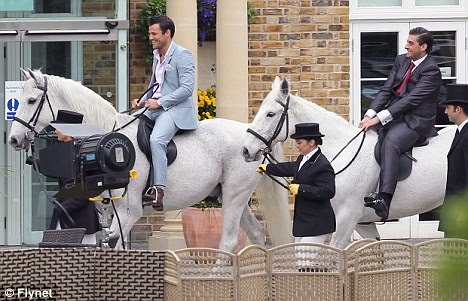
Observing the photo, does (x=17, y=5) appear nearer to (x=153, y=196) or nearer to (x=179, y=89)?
(x=179, y=89)

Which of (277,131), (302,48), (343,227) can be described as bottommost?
(343,227)

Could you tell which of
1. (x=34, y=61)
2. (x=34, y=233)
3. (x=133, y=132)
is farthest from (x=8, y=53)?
(x=133, y=132)

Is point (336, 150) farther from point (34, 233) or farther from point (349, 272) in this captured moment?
point (34, 233)

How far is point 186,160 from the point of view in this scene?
8984 mm

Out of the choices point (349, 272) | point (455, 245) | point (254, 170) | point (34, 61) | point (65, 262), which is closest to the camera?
point (455, 245)

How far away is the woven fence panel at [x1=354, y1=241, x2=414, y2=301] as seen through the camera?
5.61 meters

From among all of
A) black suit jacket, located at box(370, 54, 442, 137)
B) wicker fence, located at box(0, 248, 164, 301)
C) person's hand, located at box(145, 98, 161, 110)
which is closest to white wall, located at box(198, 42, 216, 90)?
person's hand, located at box(145, 98, 161, 110)

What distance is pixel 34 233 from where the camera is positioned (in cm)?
1280

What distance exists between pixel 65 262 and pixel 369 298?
1538 mm

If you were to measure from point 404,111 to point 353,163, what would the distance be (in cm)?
57

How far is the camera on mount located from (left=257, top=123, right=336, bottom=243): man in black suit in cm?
147

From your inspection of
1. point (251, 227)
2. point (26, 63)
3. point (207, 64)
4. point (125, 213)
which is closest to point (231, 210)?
point (251, 227)

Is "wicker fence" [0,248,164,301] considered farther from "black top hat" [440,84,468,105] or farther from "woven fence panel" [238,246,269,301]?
"black top hat" [440,84,468,105]

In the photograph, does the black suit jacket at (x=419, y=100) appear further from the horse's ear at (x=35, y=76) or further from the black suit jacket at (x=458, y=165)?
the horse's ear at (x=35, y=76)
